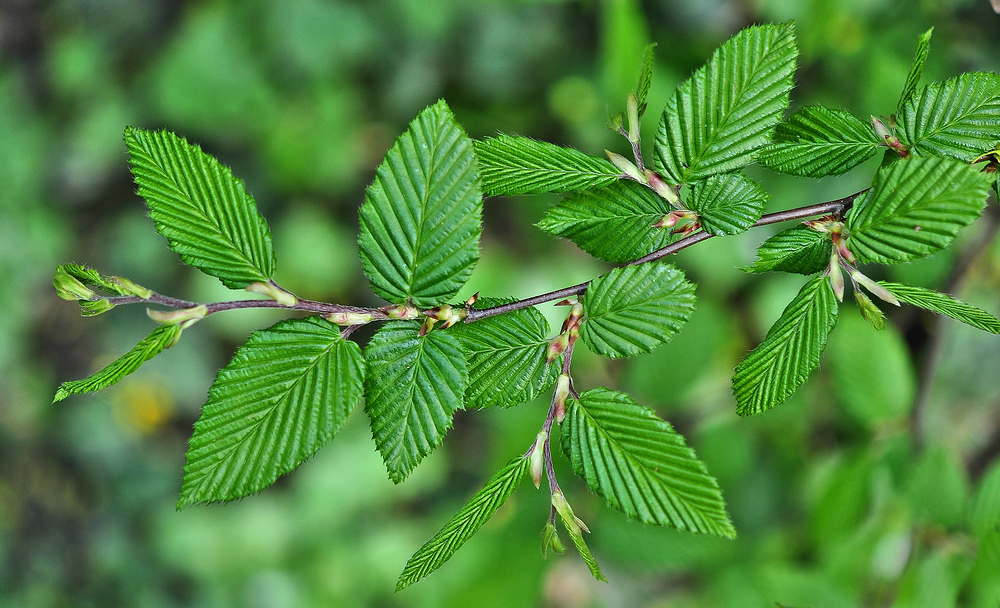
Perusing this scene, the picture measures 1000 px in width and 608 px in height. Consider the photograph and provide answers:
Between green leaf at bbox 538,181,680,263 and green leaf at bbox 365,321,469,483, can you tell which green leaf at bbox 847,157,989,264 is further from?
green leaf at bbox 365,321,469,483

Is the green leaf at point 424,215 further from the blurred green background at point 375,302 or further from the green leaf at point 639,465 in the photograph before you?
the blurred green background at point 375,302

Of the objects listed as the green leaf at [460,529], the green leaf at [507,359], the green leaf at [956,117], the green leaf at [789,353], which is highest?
the green leaf at [956,117]

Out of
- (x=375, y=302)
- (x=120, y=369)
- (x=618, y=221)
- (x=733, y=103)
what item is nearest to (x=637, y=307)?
(x=618, y=221)

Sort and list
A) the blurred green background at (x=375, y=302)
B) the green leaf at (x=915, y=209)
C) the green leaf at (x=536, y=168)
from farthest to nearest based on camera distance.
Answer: the blurred green background at (x=375, y=302) < the green leaf at (x=536, y=168) < the green leaf at (x=915, y=209)

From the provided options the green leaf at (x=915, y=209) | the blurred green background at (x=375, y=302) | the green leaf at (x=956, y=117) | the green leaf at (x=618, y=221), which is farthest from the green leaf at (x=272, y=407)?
the blurred green background at (x=375, y=302)

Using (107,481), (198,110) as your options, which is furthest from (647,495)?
(107,481)
